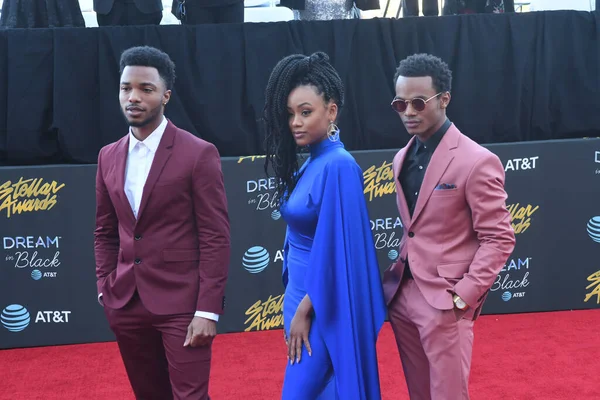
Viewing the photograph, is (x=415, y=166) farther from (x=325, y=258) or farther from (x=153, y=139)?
(x=153, y=139)

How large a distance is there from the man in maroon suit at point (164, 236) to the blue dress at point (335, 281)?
0.32 metres

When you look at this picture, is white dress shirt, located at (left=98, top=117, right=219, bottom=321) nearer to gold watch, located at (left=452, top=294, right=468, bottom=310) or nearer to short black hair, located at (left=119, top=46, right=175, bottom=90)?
short black hair, located at (left=119, top=46, right=175, bottom=90)

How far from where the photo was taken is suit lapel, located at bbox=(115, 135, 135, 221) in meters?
2.62

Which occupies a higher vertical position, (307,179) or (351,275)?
(307,179)

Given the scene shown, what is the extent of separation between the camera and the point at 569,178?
17.2 ft

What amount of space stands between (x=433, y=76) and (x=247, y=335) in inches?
113

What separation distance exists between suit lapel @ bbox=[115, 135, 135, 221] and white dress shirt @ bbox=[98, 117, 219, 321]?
0.04ft

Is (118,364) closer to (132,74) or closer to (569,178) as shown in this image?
(132,74)

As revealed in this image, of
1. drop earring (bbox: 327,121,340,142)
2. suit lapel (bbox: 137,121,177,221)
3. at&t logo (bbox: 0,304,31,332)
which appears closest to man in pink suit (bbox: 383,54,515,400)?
drop earring (bbox: 327,121,340,142)

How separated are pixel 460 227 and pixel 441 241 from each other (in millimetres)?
78

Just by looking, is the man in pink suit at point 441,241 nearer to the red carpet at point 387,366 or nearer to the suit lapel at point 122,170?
the suit lapel at point 122,170

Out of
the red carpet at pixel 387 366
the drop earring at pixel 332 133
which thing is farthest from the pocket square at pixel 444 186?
the red carpet at pixel 387 366

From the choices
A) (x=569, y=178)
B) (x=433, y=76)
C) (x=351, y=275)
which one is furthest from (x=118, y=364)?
(x=569, y=178)

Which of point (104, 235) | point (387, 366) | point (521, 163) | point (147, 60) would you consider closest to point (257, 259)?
point (387, 366)
